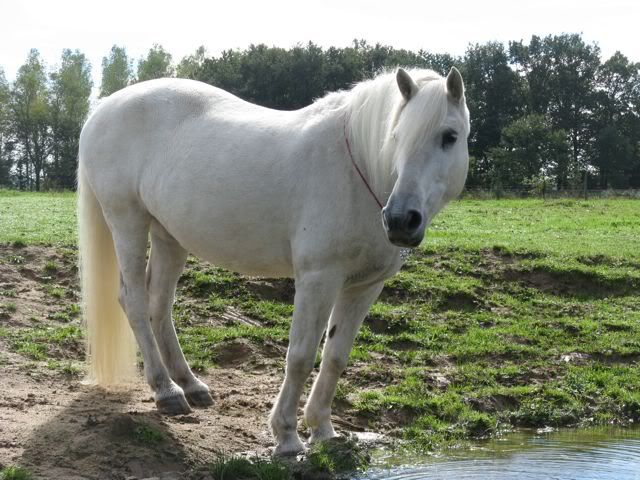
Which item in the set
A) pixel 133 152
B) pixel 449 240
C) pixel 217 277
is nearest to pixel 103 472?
pixel 133 152

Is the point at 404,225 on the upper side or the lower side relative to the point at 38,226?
upper

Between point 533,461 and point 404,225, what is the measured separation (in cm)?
221

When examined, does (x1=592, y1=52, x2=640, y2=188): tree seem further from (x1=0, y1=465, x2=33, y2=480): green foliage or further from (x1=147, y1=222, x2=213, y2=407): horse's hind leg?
(x1=0, y1=465, x2=33, y2=480): green foliage

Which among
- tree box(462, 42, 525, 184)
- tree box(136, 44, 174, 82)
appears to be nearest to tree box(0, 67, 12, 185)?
tree box(136, 44, 174, 82)

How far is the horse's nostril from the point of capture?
3.98 m

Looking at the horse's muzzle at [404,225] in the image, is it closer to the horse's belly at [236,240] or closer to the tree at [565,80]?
the horse's belly at [236,240]

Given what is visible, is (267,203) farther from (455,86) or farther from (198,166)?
(455,86)

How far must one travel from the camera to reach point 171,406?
17.9 ft

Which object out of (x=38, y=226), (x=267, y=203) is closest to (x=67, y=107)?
(x=38, y=226)

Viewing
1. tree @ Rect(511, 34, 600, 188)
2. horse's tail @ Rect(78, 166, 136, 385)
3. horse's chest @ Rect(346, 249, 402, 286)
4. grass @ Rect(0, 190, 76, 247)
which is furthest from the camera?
tree @ Rect(511, 34, 600, 188)

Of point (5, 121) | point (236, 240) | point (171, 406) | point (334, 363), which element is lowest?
point (171, 406)

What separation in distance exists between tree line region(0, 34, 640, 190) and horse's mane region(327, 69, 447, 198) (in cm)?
3676

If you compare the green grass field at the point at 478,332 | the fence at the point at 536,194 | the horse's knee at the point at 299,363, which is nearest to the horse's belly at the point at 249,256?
the horse's knee at the point at 299,363

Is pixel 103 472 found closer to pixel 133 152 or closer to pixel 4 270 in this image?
pixel 133 152
